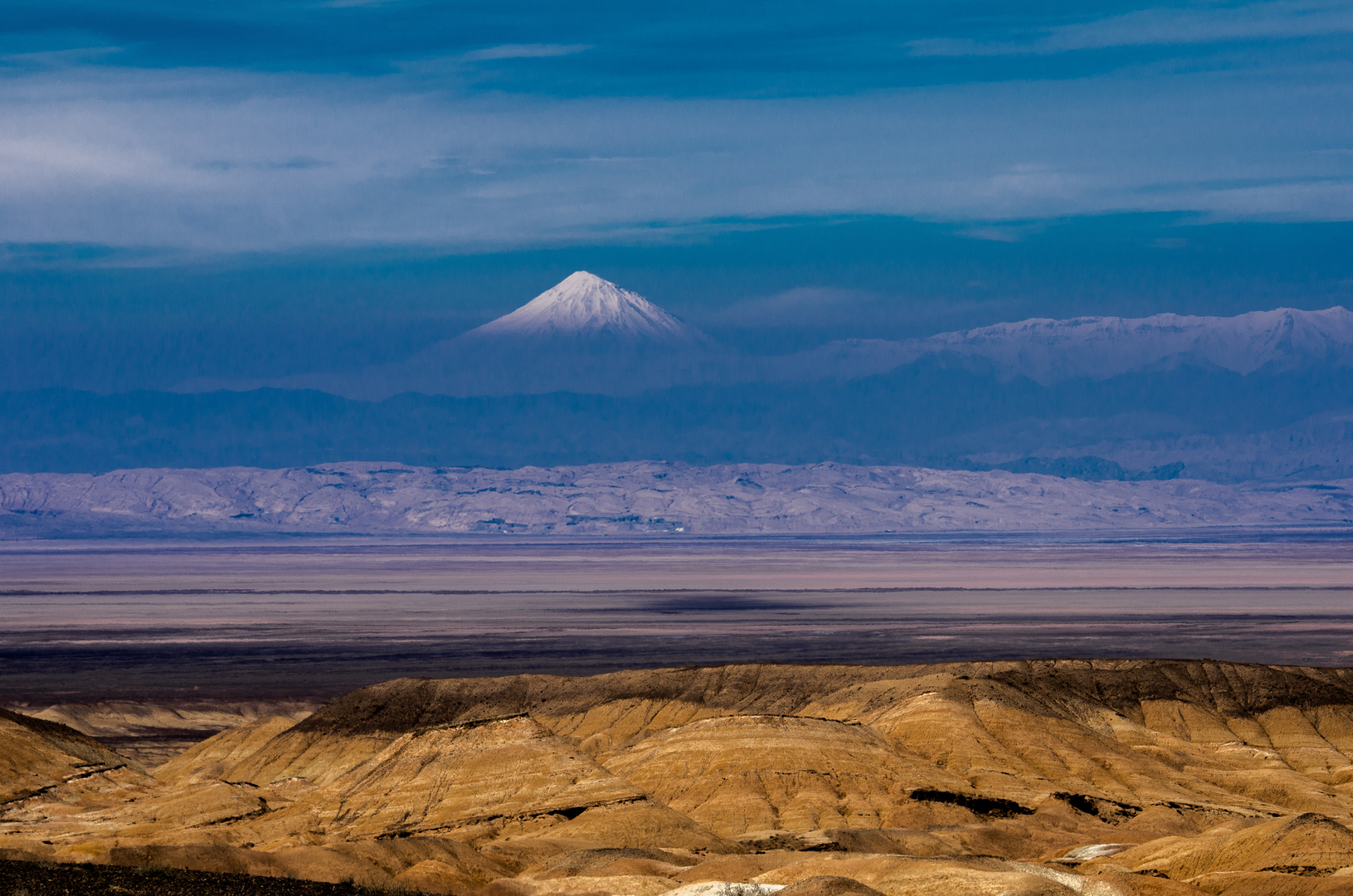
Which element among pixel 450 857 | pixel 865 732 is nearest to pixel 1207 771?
pixel 865 732

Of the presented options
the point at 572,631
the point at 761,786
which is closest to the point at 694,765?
the point at 761,786

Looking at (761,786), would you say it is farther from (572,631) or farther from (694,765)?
(572,631)

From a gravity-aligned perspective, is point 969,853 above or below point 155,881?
below

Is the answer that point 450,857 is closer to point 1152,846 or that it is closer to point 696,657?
point 1152,846

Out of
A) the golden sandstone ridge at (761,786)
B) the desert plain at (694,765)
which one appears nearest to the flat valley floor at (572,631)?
the desert plain at (694,765)

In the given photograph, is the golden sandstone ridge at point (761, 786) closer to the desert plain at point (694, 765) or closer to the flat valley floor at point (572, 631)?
the desert plain at point (694, 765)

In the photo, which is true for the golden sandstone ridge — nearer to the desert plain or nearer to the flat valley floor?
the desert plain

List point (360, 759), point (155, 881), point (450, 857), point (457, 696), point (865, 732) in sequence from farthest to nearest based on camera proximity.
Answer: point (457, 696) < point (360, 759) < point (865, 732) < point (450, 857) < point (155, 881)
